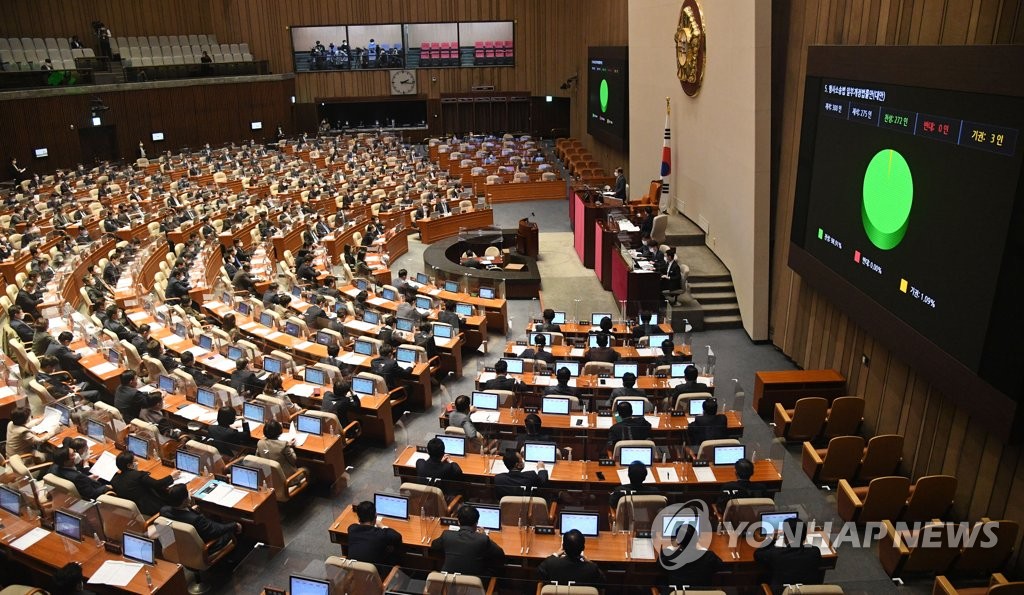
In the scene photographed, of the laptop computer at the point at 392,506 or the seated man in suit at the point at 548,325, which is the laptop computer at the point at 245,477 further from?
the seated man in suit at the point at 548,325

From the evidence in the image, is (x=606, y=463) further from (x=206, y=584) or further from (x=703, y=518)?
(x=206, y=584)

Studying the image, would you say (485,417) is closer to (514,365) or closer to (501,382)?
(501,382)

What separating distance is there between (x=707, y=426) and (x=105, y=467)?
704 cm

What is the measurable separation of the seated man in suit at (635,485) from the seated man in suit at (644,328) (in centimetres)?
470

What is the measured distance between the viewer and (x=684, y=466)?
8102mm

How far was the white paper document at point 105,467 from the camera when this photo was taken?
820 cm

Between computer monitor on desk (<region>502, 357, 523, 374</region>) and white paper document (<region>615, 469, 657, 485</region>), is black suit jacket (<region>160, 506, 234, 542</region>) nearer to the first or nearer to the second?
white paper document (<region>615, 469, 657, 485</region>)

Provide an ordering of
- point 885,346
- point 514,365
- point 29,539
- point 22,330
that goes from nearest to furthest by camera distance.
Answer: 1. point 29,539
2. point 885,346
3. point 514,365
4. point 22,330

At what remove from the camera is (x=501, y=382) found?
10156 mm

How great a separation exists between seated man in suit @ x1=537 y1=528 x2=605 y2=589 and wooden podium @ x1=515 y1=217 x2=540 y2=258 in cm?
1264

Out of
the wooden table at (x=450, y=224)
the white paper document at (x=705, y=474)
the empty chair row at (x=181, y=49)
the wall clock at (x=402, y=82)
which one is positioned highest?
the empty chair row at (x=181, y=49)

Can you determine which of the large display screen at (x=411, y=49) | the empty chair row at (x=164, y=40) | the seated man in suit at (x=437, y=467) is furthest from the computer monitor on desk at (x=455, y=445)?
the large display screen at (x=411, y=49)

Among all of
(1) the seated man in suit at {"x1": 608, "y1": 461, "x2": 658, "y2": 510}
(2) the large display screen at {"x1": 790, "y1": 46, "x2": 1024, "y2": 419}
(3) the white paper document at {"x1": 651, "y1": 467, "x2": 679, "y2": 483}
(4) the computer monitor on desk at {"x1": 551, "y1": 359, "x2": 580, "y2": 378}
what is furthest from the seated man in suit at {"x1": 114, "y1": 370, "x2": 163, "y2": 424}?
(2) the large display screen at {"x1": 790, "y1": 46, "x2": 1024, "y2": 419}

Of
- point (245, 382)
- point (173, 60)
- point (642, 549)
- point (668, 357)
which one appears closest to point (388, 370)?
point (245, 382)
